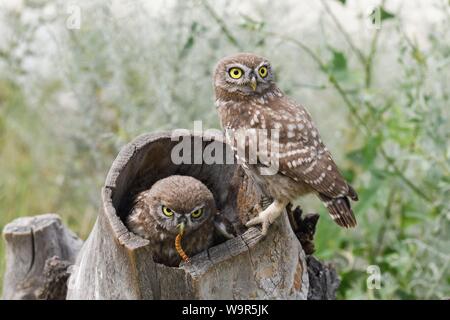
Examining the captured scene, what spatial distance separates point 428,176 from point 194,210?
206cm

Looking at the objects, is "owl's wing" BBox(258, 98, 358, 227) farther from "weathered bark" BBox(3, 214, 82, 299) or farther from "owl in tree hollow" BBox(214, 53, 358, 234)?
"weathered bark" BBox(3, 214, 82, 299)

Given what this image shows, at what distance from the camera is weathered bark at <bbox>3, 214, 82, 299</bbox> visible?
13.1 ft

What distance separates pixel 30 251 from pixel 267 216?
1678mm

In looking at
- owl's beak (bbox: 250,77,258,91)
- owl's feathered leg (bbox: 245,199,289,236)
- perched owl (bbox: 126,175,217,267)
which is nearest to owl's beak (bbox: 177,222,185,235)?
perched owl (bbox: 126,175,217,267)

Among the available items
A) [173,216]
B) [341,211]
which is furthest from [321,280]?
[173,216]

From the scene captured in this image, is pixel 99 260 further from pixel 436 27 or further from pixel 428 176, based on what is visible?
pixel 436 27

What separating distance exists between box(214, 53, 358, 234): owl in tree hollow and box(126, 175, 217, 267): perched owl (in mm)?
259

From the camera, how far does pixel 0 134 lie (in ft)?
22.6

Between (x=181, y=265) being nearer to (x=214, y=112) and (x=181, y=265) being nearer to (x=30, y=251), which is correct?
(x=30, y=251)

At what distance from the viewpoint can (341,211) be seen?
319cm

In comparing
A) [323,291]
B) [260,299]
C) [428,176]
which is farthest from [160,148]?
[428,176]

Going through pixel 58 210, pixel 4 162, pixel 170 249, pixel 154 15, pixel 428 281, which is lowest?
pixel 428 281

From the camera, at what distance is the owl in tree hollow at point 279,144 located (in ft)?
10.5

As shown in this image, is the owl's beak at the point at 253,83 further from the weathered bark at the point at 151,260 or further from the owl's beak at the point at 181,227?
the owl's beak at the point at 181,227
